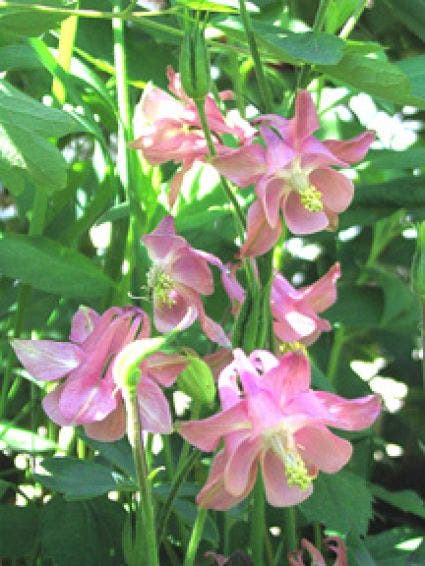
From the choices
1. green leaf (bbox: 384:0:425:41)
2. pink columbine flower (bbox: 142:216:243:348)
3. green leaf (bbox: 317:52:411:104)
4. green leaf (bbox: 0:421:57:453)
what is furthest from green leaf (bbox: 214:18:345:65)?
green leaf (bbox: 0:421:57:453)

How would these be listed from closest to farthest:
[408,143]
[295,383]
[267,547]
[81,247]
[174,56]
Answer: [295,383]
[267,547]
[174,56]
[408,143]
[81,247]

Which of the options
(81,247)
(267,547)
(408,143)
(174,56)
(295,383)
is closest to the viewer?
(295,383)

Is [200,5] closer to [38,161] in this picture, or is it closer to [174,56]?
[38,161]

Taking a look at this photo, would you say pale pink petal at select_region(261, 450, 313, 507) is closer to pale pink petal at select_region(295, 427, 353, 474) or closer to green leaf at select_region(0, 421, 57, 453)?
pale pink petal at select_region(295, 427, 353, 474)

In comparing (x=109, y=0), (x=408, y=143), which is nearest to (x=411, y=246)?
(x=408, y=143)

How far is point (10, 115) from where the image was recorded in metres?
0.63

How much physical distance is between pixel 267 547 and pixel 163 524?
0.57 ft

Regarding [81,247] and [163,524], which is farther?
[81,247]

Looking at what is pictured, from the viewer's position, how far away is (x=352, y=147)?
67 cm

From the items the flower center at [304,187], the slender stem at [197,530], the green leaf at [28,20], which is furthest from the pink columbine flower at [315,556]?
the green leaf at [28,20]

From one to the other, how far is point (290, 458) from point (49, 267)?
0.24 m

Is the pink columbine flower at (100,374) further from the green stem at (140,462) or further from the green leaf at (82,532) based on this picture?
the green leaf at (82,532)

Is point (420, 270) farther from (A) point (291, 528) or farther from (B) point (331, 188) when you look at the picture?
(A) point (291, 528)

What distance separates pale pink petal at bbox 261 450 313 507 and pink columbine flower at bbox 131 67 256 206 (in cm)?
18
